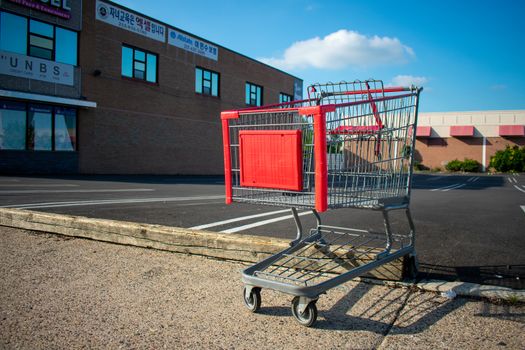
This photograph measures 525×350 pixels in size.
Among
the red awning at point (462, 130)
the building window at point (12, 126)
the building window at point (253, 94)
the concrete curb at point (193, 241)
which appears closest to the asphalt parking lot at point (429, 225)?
the concrete curb at point (193, 241)

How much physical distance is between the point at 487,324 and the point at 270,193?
69.8 inches

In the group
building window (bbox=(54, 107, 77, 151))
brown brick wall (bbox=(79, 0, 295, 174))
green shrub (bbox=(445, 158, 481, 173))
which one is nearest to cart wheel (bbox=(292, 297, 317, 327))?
building window (bbox=(54, 107, 77, 151))

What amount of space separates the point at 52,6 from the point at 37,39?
1.72m

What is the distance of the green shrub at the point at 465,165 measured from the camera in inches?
1930

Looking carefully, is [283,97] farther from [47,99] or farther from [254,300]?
[254,300]

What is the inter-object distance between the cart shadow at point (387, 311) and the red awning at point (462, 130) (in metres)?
53.5

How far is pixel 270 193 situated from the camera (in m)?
3.45

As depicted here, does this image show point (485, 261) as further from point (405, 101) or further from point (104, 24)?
point (104, 24)

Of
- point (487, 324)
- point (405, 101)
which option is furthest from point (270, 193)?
point (487, 324)

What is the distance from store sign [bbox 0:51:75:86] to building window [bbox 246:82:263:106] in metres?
15.2

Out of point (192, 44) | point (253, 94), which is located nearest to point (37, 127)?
point (192, 44)

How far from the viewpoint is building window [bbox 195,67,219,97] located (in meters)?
28.2

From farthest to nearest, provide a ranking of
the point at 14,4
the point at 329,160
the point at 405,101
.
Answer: the point at 14,4 → the point at 405,101 → the point at 329,160

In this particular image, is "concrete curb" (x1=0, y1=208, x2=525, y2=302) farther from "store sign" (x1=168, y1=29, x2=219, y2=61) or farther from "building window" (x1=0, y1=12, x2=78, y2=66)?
"store sign" (x1=168, y1=29, x2=219, y2=61)
